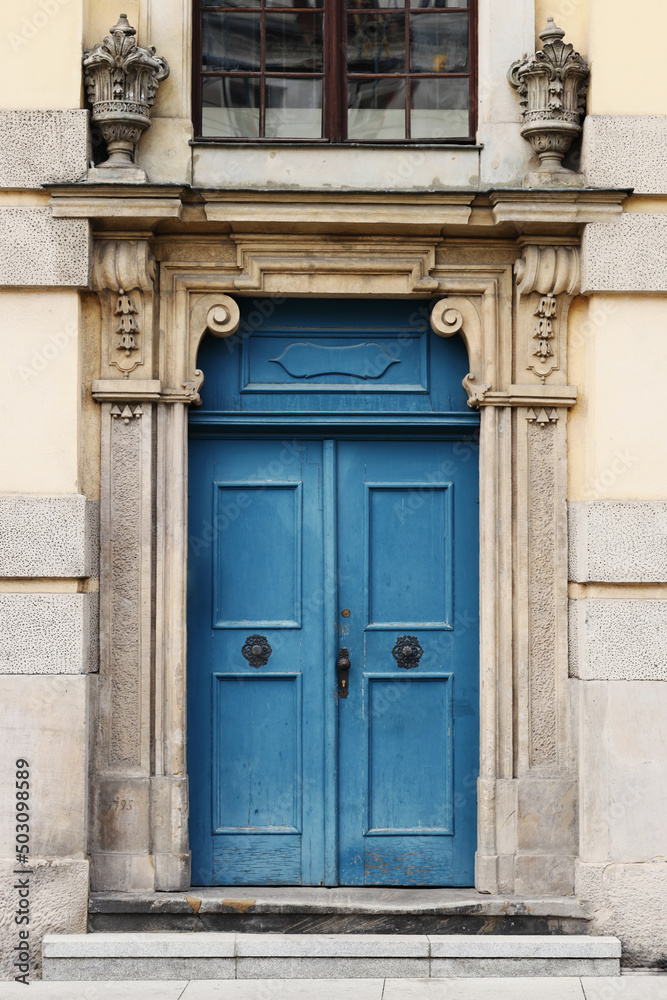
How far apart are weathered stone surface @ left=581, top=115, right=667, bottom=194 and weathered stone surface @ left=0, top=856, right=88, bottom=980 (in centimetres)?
453

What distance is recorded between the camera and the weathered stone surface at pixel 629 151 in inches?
223

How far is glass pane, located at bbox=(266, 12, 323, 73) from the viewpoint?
239 inches

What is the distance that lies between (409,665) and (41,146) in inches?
136

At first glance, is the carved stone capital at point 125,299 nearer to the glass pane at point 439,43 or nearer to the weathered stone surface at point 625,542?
the glass pane at point 439,43

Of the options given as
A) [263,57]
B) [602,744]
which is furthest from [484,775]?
[263,57]

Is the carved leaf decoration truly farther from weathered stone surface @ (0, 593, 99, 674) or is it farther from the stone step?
the stone step

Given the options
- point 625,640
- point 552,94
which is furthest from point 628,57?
point 625,640

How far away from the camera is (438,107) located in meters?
6.09

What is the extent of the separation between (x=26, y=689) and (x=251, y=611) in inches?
51.2

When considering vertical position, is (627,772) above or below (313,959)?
above

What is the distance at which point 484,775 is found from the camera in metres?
5.80

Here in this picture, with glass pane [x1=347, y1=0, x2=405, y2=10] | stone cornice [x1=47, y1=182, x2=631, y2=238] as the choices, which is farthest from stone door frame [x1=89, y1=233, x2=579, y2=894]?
glass pane [x1=347, y1=0, x2=405, y2=10]

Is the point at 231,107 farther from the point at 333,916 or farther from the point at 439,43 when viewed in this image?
the point at 333,916

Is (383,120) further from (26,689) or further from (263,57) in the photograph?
(26,689)
